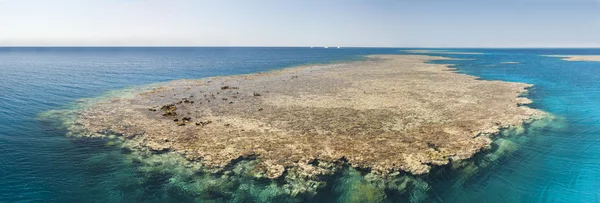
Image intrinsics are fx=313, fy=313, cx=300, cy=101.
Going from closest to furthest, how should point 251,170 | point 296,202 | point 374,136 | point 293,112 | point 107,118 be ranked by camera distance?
point 296,202 → point 251,170 → point 374,136 → point 107,118 → point 293,112

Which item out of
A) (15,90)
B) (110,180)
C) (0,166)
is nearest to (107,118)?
(0,166)

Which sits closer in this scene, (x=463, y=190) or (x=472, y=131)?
(x=463, y=190)

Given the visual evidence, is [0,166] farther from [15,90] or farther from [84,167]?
[15,90]

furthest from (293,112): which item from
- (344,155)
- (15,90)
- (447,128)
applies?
(15,90)

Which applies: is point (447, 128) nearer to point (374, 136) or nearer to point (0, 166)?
point (374, 136)

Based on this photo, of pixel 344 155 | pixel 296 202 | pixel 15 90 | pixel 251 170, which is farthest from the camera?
pixel 15 90

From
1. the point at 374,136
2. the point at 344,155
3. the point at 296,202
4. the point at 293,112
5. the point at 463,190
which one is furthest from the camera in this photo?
the point at 293,112
